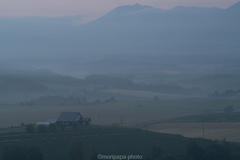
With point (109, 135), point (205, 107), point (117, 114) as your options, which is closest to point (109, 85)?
point (205, 107)

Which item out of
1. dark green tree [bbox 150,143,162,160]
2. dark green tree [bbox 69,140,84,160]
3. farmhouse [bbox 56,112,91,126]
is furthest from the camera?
farmhouse [bbox 56,112,91,126]

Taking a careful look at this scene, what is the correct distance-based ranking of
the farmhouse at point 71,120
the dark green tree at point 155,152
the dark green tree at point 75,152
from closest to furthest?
the dark green tree at point 75,152 < the dark green tree at point 155,152 < the farmhouse at point 71,120

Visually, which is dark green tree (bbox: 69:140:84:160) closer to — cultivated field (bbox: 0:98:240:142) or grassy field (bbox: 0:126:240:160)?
grassy field (bbox: 0:126:240:160)

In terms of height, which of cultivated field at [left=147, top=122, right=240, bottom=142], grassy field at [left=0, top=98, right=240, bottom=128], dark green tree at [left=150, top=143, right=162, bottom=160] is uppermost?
grassy field at [left=0, top=98, right=240, bottom=128]

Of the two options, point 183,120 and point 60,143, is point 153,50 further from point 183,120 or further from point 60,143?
point 60,143

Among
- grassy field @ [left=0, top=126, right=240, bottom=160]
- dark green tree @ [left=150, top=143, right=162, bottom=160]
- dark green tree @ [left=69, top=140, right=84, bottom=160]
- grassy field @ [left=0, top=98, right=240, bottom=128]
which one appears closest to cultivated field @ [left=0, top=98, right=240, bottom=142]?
grassy field @ [left=0, top=98, right=240, bottom=128]

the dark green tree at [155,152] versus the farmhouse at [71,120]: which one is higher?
the farmhouse at [71,120]

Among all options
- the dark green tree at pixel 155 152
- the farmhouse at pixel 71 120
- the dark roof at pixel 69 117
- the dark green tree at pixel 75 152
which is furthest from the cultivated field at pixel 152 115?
the dark green tree at pixel 75 152

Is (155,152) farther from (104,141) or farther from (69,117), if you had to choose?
(69,117)

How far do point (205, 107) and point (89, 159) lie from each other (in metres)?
21.4

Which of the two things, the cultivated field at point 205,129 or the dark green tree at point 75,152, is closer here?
the dark green tree at point 75,152

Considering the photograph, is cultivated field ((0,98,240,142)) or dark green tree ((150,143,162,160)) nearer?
dark green tree ((150,143,162,160))

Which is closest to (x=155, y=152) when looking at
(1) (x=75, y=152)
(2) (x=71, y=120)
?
(1) (x=75, y=152)

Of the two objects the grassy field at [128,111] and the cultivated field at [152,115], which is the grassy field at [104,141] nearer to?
the cultivated field at [152,115]
